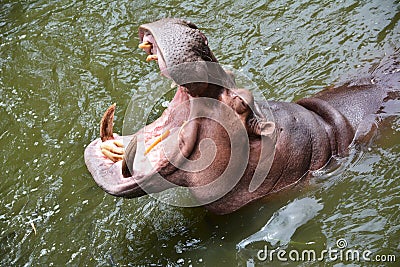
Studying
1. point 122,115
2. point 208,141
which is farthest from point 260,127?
point 122,115

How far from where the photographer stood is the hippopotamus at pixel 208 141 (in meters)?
2.85

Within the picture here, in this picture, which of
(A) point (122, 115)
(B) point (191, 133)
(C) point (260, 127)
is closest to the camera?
(B) point (191, 133)

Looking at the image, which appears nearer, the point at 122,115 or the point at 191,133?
the point at 191,133

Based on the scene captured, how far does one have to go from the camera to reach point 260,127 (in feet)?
9.98

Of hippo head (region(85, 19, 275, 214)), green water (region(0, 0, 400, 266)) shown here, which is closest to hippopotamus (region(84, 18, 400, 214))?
hippo head (region(85, 19, 275, 214))

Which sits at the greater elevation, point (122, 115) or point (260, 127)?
point (260, 127)

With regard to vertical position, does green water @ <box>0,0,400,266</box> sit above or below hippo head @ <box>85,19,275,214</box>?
below

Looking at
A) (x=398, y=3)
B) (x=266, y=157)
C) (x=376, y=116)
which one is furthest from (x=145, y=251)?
(x=398, y=3)

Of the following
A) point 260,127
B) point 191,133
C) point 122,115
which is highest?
point 191,133

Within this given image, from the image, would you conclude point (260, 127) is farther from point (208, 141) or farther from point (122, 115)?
point (122, 115)

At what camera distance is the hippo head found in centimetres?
280

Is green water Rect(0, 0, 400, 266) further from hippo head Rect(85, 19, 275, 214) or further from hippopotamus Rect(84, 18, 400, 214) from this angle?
hippo head Rect(85, 19, 275, 214)

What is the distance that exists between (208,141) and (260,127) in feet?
0.90

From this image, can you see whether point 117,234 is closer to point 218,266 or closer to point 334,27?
point 218,266
